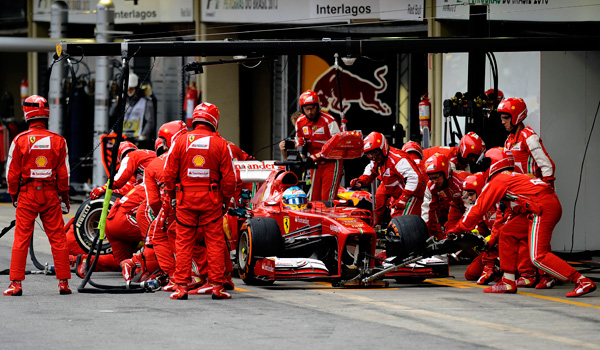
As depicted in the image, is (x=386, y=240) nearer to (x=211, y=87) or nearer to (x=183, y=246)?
(x=183, y=246)

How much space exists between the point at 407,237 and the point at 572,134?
384cm

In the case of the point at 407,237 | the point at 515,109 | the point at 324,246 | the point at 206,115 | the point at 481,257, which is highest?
the point at 515,109

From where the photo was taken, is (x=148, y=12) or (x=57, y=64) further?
(x=148, y=12)

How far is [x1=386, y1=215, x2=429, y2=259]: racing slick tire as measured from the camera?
12391mm

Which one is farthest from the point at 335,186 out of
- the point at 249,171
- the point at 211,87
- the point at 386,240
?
the point at 211,87

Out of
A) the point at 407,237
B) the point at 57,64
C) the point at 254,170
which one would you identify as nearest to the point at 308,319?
the point at 407,237

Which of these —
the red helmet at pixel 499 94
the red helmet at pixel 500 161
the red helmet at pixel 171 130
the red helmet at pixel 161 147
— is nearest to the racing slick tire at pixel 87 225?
the red helmet at pixel 161 147

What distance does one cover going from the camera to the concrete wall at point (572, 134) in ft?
49.2

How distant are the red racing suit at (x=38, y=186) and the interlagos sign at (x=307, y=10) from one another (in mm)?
8845

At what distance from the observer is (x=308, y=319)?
9906 millimetres

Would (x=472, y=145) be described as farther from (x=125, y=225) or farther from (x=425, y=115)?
(x=125, y=225)

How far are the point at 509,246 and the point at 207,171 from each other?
3.33 m

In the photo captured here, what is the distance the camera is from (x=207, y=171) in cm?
1141

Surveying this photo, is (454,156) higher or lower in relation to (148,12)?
lower
